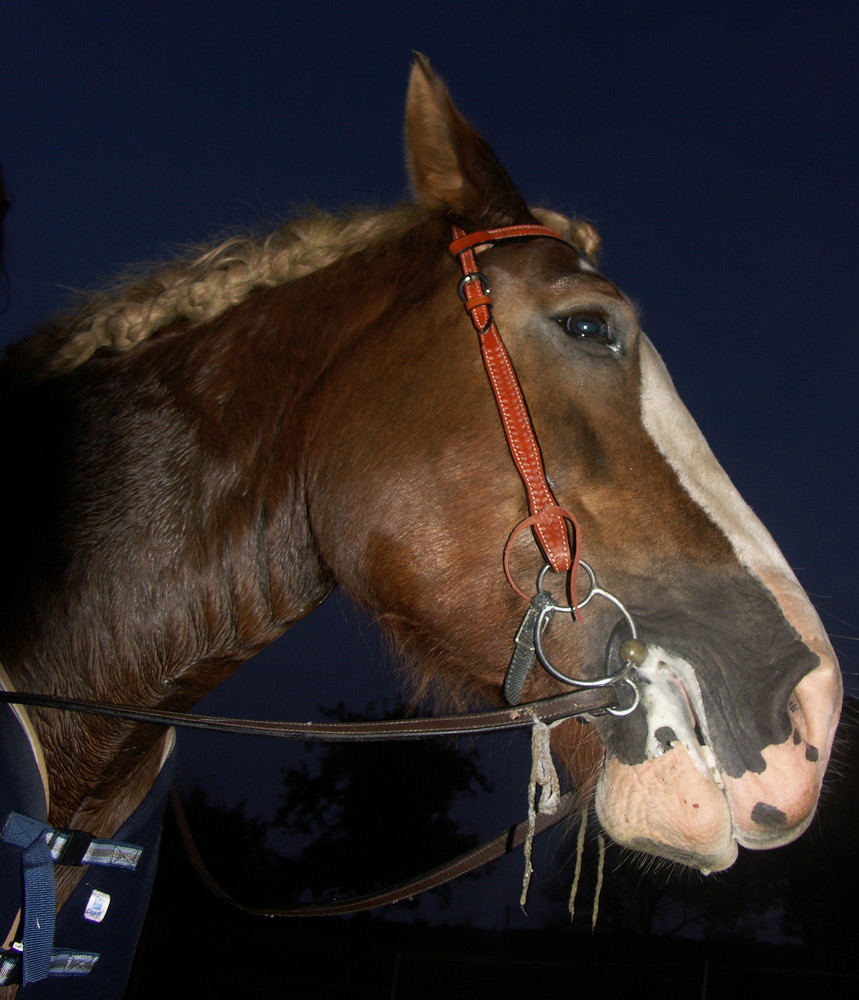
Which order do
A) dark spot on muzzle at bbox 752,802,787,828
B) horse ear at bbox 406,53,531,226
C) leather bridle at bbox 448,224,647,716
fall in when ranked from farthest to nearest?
1. horse ear at bbox 406,53,531,226
2. leather bridle at bbox 448,224,647,716
3. dark spot on muzzle at bbox 752,802,787,828

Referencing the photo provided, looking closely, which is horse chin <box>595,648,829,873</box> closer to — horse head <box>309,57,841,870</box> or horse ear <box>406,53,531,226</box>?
horse head <box>309,57,841,870</box>

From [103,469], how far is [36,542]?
0.28 meters

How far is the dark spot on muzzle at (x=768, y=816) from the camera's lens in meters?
1.49

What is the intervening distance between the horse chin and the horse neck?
1072 millimetres

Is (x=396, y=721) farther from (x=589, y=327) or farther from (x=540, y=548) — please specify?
(x=589, y=327)

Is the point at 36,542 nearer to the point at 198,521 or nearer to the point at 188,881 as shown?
the point at 198,521

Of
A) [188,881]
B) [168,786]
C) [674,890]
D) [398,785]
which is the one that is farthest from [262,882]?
[168,786]

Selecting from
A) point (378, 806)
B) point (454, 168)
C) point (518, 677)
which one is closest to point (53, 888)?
point (518, 677)

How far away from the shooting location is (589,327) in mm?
1949

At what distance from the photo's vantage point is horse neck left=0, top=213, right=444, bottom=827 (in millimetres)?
1894

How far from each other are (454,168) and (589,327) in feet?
2.59

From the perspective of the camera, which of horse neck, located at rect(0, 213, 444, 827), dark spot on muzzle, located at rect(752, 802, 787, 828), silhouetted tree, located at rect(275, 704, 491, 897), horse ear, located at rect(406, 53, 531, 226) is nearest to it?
dark spot on muzzle, located at rect(752, 802, 787, 828)

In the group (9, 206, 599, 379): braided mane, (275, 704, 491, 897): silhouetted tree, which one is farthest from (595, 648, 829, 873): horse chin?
(275, 704, 491, 897): silhouetted tree

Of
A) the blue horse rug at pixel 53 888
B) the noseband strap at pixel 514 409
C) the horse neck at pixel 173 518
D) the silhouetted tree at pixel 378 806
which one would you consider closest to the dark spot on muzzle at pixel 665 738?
the noseband strap at pixel 514 409
